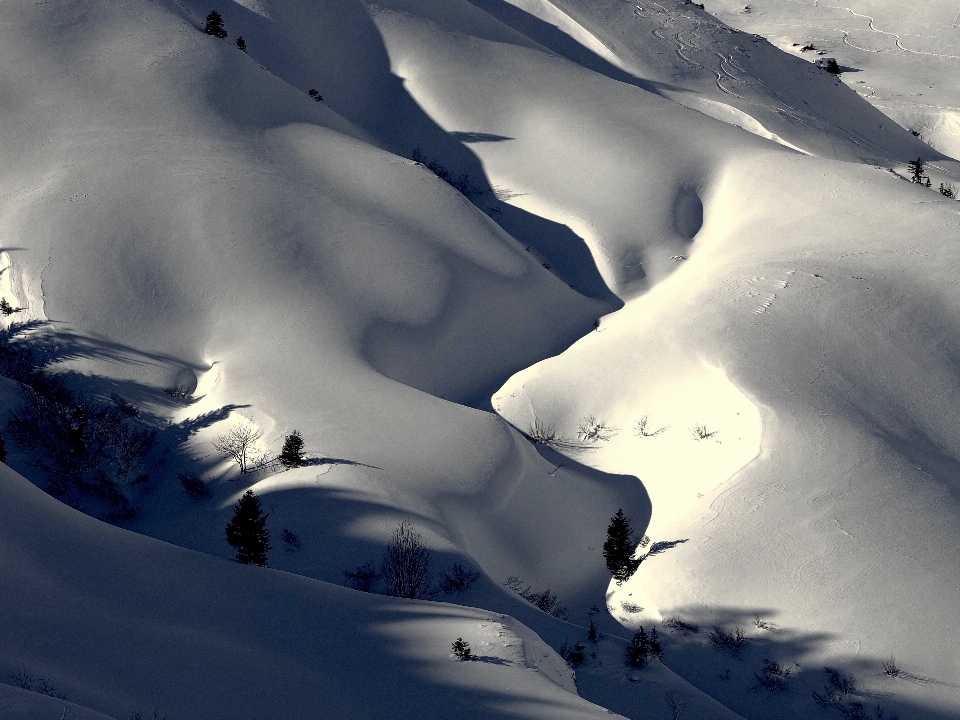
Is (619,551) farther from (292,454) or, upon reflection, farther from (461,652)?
(292,454)

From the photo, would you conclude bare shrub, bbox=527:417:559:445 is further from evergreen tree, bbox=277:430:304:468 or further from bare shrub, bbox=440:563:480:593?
A: evergreen tree, bbox=277:430:304:468

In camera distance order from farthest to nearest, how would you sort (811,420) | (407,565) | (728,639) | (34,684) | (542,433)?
(542,433) < (811,420) < (728,639) < (407,565) < (34,684)

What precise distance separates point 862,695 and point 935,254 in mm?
17604

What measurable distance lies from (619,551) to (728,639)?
3.34 metres

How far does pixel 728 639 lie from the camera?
22.2 metres

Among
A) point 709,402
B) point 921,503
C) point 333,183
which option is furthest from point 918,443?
point 333,183

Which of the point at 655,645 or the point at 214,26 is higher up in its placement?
the point at 214,26

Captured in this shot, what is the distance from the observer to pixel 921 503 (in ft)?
78.2

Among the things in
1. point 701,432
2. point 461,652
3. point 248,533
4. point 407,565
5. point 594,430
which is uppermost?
point 461,652

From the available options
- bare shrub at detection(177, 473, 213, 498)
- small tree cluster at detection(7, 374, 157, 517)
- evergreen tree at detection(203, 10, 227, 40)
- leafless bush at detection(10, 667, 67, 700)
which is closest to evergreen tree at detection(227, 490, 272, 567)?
bare shrub at detection(177, 473, 213, 498)

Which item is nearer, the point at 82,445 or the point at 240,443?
the point at 82,445

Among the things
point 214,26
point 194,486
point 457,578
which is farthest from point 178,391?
point 214,26

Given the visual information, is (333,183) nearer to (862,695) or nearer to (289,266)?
(289,266)

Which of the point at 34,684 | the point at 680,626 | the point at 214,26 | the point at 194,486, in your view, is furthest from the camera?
the point at 214,26
